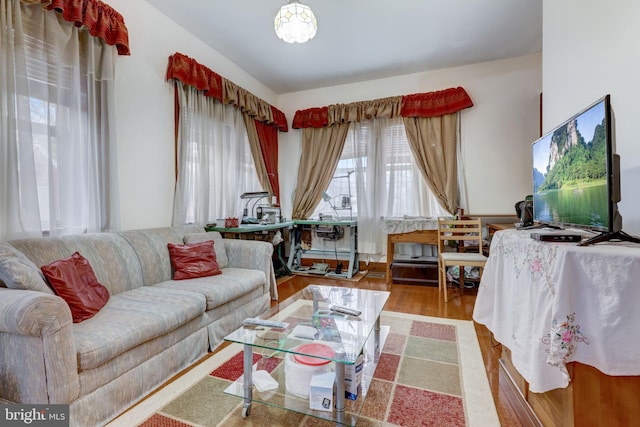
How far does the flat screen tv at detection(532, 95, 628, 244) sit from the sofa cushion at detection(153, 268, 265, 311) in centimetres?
198

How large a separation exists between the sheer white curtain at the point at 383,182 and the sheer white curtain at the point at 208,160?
1.68 meters

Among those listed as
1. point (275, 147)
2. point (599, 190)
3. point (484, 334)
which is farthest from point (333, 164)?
point (599, 190)

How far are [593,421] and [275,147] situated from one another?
14.7ft

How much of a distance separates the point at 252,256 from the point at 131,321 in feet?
4.14

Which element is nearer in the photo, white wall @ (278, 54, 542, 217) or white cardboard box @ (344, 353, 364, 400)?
white cardboard box @ (344, 353, 364, 400)

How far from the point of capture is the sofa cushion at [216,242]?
265cm

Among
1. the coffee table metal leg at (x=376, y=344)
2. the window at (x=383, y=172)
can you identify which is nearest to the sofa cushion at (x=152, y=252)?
the coffee table metal leg at (x=376, y=344)

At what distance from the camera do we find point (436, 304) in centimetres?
297

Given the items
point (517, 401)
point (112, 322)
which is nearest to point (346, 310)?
point (517, 401)

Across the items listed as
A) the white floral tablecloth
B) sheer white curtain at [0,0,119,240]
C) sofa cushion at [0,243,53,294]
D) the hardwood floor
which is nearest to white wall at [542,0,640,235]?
the white floral tablecloth

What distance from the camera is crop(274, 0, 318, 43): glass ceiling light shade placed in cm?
216

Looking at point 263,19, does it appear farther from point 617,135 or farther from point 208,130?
point 617,135

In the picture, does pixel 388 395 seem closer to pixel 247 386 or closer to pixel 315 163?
pixel 247 386

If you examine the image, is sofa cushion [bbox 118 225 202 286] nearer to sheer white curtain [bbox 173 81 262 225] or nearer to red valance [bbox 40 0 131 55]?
sheer white curtain [bbox 173 81 262 225]
